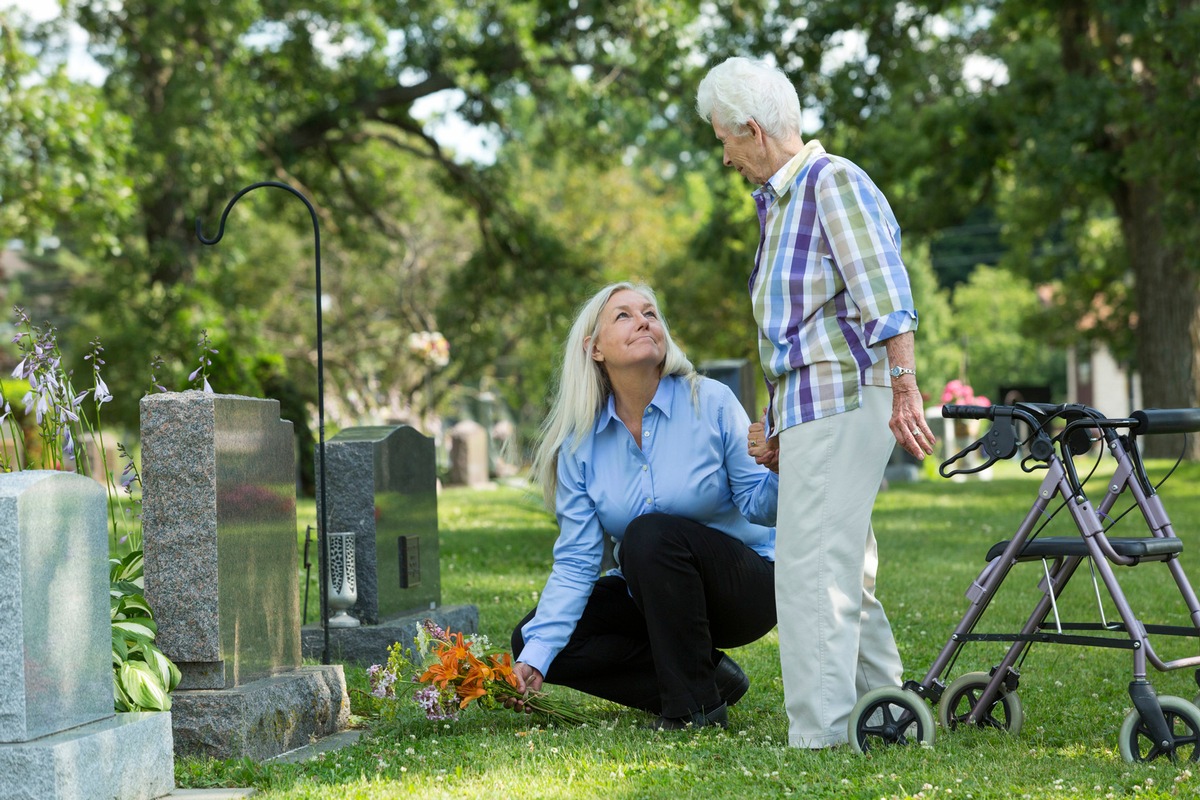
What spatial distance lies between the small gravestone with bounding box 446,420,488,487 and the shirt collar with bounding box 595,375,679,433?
16.0 m

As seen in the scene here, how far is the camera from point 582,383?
4.37 m

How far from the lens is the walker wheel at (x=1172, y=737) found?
3.32 meters

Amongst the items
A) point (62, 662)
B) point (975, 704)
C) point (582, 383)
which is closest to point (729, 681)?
point (975, 704)

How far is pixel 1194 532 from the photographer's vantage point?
9.76m

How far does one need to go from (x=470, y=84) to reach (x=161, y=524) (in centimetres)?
1503

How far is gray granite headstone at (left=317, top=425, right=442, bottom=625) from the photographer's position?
5746 millimetres

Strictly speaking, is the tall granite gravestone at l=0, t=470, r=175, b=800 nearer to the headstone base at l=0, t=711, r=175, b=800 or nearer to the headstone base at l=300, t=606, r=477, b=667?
the headstone base at l=0, t=711, r=175, b=800

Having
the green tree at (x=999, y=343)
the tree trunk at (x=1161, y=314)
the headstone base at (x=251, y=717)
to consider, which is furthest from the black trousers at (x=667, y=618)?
the green tree at (x=999, y=343)

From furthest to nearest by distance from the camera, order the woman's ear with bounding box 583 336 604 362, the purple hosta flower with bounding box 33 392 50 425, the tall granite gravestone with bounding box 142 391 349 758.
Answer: the woman's ear with bounding box 583 336 604 362
the purple hosta flower with bounding box 33 392 50 425
the tall granite gravestone with bounding box 142 391 349 758

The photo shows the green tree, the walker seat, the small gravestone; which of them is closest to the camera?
the walker seat

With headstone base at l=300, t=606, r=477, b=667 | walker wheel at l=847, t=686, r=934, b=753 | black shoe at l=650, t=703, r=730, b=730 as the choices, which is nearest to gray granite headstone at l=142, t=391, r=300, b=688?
black shoe at l=650, t=703, r=730, b=730

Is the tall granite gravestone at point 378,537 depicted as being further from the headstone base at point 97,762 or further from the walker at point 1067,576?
the walker at point 1067,576

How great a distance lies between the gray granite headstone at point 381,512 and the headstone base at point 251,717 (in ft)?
4.69

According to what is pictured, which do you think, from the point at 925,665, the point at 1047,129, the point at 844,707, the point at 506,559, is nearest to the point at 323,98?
the point at 1047,129
